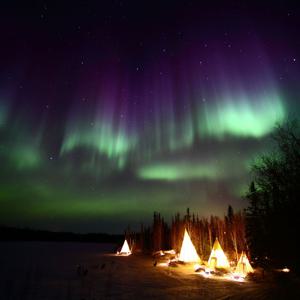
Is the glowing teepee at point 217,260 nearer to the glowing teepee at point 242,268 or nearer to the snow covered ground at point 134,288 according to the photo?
the glowing teepee at point 242,268

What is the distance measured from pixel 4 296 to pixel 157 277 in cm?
817

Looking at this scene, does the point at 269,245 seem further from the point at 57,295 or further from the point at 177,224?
the point at 177,224

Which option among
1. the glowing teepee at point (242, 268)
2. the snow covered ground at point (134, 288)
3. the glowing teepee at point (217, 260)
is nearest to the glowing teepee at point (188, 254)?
the glowing teepee at point (217, 260)

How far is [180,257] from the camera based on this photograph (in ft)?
88.1

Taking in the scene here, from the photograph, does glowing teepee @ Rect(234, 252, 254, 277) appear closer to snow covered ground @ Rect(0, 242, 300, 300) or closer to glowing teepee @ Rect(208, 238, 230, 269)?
snow covered ground @ Rect(0, 242, 300, 300)

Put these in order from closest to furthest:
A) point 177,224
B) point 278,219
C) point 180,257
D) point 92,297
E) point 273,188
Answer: point 92,297
point 278,219
point 273,188
point 180,257
point 177,224

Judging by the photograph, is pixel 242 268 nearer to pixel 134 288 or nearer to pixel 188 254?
pixel 134 288

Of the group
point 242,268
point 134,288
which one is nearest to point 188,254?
point 242,268

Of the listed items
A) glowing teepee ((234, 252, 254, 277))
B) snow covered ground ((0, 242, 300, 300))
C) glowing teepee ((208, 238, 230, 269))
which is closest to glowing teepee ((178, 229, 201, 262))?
glowing teepee ((208, 238, 230, 269))

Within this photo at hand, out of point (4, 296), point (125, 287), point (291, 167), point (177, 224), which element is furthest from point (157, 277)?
point (177, 224)

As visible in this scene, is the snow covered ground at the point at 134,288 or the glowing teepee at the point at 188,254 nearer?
the snow covered ground at the point at 134,288

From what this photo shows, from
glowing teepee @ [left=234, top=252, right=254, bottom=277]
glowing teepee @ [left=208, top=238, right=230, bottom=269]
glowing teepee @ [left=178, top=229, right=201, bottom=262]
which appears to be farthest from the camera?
glowing teepee @ [left=178, top=229, right=201, bottom=262]

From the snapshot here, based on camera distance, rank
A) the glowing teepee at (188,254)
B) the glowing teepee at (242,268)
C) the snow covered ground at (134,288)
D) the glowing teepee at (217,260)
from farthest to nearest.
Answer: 1. the glowing teepee at (188,254)
2. the glowing teepee at (217,260)
3. the glowing teepee at (242,268)
4. the snow covered ground at (134,288)

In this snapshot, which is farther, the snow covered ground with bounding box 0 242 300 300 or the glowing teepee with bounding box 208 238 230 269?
the glowing teepee with bounding box 208 238 230 269
